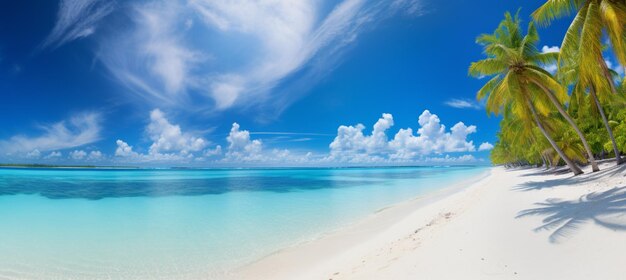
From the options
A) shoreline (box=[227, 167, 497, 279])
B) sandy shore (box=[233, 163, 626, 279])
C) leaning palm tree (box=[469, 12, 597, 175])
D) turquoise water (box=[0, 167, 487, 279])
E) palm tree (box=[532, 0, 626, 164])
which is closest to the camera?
sandy shore (box=[233, 163, 626, 279])

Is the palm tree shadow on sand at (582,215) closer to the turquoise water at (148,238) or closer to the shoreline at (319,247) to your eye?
the shoreline at (319,247)

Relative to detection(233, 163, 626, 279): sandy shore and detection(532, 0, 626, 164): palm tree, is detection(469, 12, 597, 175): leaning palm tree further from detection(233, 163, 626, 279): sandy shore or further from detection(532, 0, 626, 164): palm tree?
detection(233, 163, 626, 279): sandy shore

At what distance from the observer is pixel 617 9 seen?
25.8 feet

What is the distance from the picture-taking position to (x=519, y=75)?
48.0 ft

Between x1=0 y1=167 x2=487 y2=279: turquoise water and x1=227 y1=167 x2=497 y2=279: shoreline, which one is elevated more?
x1=0 y1=167 x2=487 y2=279: turquoise water

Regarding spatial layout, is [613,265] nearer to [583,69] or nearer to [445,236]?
[445,236]

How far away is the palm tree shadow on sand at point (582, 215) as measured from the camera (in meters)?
4.92

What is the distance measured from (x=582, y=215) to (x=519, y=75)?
442 inches

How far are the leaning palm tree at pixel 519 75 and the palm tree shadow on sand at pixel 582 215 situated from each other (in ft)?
26.1

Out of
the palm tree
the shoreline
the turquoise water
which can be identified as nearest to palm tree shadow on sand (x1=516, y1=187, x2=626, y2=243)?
the palm tree

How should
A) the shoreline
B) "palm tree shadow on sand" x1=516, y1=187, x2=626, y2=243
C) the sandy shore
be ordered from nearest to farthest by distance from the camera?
the sandy shore, "palm tree shadow on sand" x1=516, y1=187, x2=626, y2=243, the shoreline

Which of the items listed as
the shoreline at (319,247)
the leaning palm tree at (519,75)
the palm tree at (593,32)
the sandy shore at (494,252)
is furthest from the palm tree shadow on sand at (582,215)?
the leaning palm tree at (519,75)

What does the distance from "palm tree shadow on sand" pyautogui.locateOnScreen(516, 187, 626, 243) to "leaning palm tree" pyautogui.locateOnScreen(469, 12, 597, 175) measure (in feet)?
26.1

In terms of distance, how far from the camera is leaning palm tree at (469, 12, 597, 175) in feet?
45.2
